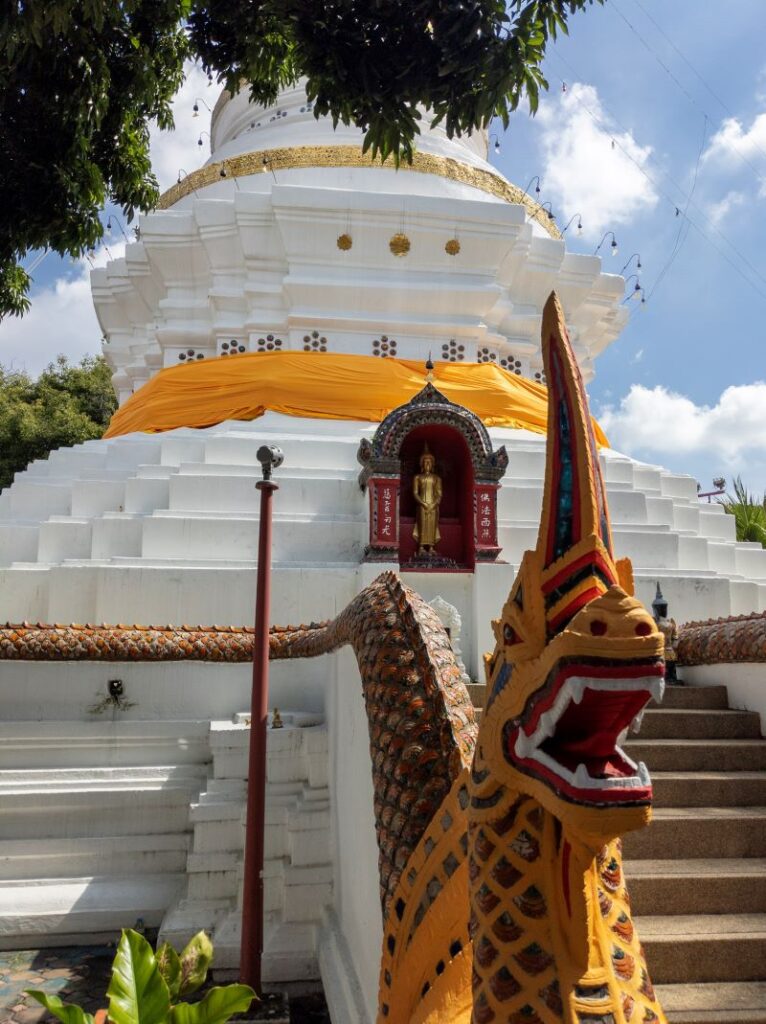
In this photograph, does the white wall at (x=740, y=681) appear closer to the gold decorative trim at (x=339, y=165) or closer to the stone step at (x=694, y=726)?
the stone step at (x=694, y=726)

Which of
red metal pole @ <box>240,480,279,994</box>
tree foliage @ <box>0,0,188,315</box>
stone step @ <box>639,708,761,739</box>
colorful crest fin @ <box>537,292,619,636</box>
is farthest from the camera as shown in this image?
tree foliage @ <box>0,0,188,315</box>

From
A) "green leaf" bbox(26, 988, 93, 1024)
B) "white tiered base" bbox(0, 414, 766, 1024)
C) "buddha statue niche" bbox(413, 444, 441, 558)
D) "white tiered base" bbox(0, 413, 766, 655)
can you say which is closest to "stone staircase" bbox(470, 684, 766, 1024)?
"white tiered base" bbox(0, 414, 766, 1024)

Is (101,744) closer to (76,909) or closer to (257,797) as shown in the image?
(76,909)

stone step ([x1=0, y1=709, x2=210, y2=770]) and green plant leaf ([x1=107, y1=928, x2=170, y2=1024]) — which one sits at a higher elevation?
stone step ([x1=0, y1=709, x2=210, y2=770])

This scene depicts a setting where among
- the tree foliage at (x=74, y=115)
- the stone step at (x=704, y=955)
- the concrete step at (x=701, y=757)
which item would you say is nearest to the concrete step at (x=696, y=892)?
the stone step at (x=704, y=955)

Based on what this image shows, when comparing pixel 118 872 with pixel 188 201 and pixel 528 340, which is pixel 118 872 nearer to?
pixel 528 340

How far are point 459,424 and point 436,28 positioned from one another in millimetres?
4260

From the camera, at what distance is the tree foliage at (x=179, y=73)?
164 inches

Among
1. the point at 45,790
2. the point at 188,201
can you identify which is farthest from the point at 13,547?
the point at 188,201

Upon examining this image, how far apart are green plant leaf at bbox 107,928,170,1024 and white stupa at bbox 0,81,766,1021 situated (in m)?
0.83

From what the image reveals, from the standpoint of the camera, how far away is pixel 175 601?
282 inches

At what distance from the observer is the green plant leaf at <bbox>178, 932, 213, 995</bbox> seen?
339 centimetres

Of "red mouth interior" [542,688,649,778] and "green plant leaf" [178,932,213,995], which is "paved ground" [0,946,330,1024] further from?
"red mouth interior" [542,688,649,778]

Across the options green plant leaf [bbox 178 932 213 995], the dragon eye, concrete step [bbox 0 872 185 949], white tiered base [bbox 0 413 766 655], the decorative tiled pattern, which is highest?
white tiered base [bbox 0 413 766 655]
